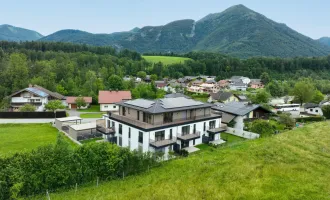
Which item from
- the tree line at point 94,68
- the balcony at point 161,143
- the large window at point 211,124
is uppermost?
the tree line at point 94,68

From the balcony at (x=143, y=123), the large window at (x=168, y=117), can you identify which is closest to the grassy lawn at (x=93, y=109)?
the balcony at (x=143, y=123)

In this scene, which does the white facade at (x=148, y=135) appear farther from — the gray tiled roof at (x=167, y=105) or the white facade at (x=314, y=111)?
the white facade at (x=314, y=111)

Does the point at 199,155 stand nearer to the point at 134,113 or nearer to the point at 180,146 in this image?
the point at 180,146

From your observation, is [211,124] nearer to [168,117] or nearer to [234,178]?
[168,117]

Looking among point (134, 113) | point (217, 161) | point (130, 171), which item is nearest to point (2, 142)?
point (134, 113)

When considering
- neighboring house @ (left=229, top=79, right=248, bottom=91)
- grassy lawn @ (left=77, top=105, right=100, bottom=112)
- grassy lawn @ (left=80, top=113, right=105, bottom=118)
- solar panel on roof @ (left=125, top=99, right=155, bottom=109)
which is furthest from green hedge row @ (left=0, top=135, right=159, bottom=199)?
neighboring house @ (left=229, top=79, right=248, bottom=91)

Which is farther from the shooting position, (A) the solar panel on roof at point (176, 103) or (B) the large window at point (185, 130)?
(B) the large window at point (185, 130)

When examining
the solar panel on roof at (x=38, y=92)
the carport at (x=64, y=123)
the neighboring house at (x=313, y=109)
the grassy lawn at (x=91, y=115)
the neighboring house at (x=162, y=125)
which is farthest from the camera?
the neighboring house at (x=313, y=109)
